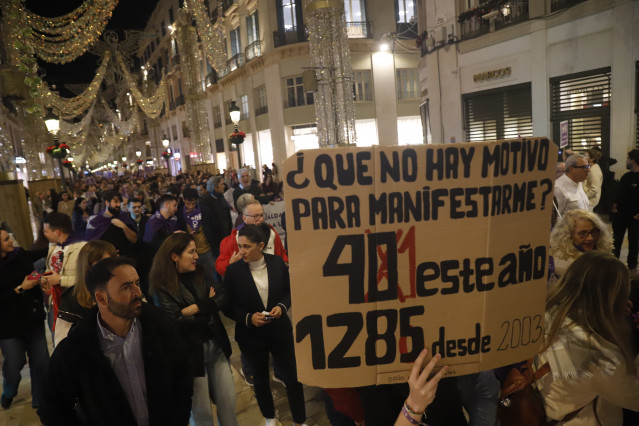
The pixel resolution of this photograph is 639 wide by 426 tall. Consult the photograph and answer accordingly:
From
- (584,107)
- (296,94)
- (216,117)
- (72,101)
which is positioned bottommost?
(584,107)

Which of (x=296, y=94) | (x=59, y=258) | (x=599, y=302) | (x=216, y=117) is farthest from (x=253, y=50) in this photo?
(x=599, y=302)

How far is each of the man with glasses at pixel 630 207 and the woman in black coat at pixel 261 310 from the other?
555 centimetres

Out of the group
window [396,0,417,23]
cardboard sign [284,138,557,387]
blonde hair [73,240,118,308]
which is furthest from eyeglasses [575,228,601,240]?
window [396,0,417,23]

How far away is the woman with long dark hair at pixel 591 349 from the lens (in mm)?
2059

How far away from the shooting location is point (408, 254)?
1.65 metres

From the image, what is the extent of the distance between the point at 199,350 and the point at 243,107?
28.0 meters

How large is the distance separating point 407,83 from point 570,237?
2315 cm

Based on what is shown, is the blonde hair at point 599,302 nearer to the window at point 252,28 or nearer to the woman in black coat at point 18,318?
the woman in black coat at point 18,318

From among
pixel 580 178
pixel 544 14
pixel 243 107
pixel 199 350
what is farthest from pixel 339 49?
pixel 243 107

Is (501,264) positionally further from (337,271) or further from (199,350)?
(199,350)

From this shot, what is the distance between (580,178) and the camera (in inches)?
200

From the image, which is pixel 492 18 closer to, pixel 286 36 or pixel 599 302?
pixel 286 36

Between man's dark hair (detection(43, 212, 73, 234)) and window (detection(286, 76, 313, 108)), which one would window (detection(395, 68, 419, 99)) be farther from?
man's dark hair (detection(43, 212, 73, 234))

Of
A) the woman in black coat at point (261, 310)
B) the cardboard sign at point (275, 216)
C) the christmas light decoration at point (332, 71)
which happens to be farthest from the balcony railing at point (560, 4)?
the woman in black coat at point (261, 310)
